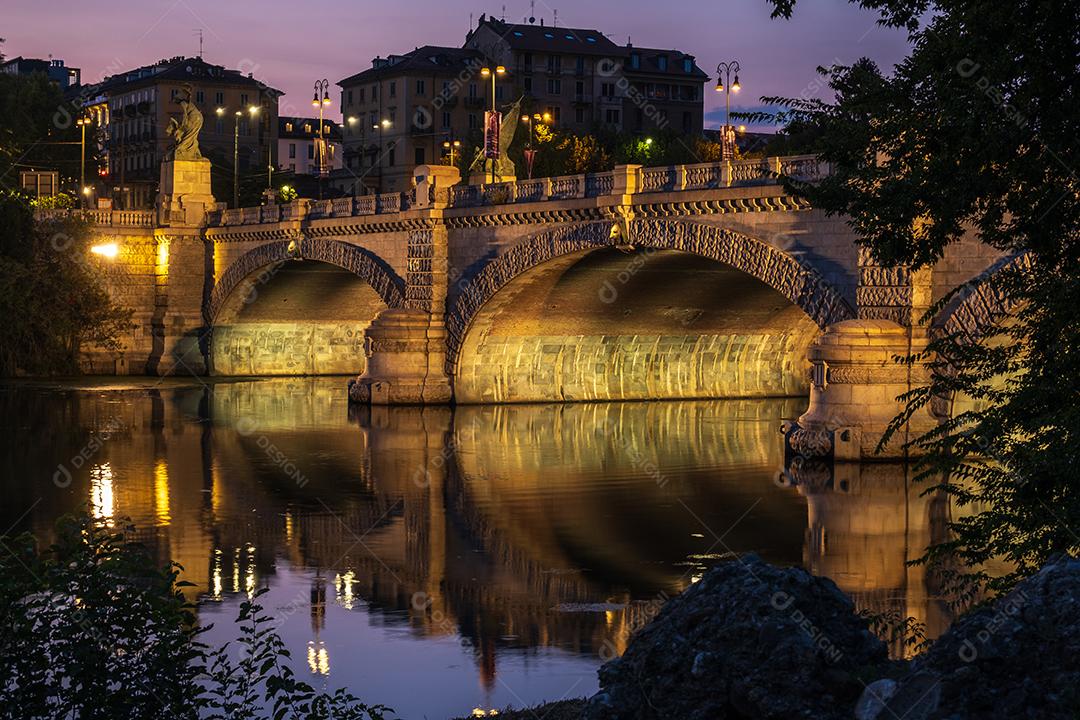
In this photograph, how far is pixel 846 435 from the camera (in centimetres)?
3241

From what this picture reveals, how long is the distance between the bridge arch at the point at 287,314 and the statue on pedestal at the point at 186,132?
22.0ft

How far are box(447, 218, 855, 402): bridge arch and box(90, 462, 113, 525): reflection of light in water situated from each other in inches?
581

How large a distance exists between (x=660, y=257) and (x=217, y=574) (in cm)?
2428

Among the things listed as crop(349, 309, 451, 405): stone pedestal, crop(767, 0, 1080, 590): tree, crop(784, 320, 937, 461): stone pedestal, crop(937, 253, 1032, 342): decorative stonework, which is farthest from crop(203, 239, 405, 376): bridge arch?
crop(767, 0, 1080, 590): tree

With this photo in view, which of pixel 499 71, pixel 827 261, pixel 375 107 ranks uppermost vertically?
pixel 375 107

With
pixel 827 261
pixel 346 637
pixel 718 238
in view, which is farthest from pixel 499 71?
pixel 346 637

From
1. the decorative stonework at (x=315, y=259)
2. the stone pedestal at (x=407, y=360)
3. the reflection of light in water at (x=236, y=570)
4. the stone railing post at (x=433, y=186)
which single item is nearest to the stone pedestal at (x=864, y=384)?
the reflection of light in water at (x=236, y=570)

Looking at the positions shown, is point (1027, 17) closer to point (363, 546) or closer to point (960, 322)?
point (363, 546)

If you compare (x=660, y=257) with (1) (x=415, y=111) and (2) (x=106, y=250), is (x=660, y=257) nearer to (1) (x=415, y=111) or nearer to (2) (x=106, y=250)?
(2) (x=106, y=250)

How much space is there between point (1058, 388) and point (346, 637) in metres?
7.49

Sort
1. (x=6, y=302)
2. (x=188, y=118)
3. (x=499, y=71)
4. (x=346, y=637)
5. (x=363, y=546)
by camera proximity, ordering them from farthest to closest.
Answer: (x=188, y=118), (x=6, y=302), (x=499, y=71), (x=363, y=546), (x=346, y=637)

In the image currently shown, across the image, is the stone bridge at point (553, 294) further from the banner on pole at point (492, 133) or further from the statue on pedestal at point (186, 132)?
the statue on pedestal at point (186, 132)

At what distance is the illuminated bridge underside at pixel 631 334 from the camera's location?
46.0 meters

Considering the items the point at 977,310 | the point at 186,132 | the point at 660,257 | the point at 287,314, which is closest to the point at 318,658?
the point at 977,310
